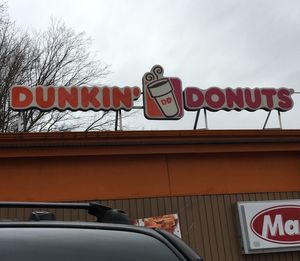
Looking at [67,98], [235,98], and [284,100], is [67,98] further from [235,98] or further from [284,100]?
[284,100]

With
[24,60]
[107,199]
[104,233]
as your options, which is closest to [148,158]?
[107,199]

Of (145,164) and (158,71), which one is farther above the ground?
(158,71)

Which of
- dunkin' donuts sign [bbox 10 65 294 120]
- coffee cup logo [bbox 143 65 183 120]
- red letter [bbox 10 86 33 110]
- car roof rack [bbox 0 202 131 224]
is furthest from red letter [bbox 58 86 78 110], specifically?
car roof rack [bbox 0 202 131 224]

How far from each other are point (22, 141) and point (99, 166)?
139cm

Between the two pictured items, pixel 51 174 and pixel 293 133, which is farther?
pixel 293 133

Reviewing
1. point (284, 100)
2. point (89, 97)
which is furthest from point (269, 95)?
point (89, 97)

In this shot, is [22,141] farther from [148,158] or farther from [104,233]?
[104,233]

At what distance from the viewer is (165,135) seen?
9227 mm

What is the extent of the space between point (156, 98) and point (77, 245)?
28.7 ft

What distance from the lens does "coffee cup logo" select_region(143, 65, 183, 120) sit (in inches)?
416

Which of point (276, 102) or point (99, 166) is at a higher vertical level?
point (276, 102)

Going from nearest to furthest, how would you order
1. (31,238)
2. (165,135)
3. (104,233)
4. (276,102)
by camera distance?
(31,238), (104,233), (165,135), (276,102)

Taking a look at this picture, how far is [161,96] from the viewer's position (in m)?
10.7

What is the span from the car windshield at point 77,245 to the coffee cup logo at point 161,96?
8.40 meters
